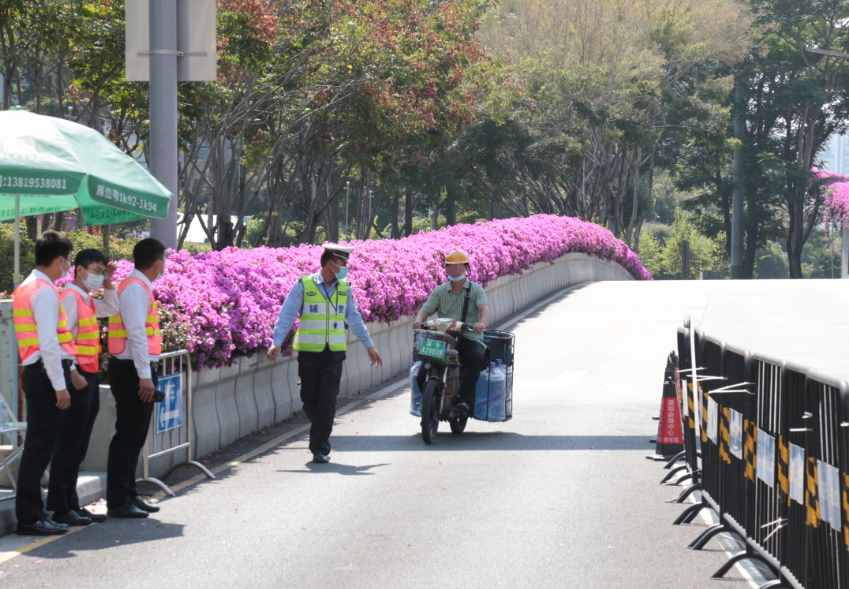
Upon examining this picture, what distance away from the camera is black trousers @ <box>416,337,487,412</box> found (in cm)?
1479

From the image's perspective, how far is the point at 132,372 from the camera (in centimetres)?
1041

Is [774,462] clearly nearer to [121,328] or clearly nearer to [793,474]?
[793,474]

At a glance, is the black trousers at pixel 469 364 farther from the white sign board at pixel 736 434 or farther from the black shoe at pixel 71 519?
the white sign board at pixel 736 434

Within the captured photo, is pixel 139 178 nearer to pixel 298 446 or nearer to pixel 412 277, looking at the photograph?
pixel 298 446

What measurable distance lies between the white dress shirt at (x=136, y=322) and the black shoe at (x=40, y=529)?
1201mm

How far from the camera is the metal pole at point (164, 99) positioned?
48.6 feet

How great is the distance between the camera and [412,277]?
2203 cm

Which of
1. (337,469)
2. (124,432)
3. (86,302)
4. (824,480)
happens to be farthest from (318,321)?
(824,480)

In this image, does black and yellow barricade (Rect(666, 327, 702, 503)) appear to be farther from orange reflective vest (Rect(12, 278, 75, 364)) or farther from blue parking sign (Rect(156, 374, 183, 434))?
orange reflective vest (Rect(12, 278, 75, 364))

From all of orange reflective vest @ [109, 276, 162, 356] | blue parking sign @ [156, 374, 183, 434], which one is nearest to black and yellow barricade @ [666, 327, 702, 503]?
orange reflective vest @ [109, 276, 162, 356]

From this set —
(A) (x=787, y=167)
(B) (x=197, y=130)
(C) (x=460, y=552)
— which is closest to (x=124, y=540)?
(C) (x=460, y=552)

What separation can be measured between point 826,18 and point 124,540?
63657mm

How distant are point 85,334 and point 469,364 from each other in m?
5.59

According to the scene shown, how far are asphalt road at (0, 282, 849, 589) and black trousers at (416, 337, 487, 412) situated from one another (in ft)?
1.57
